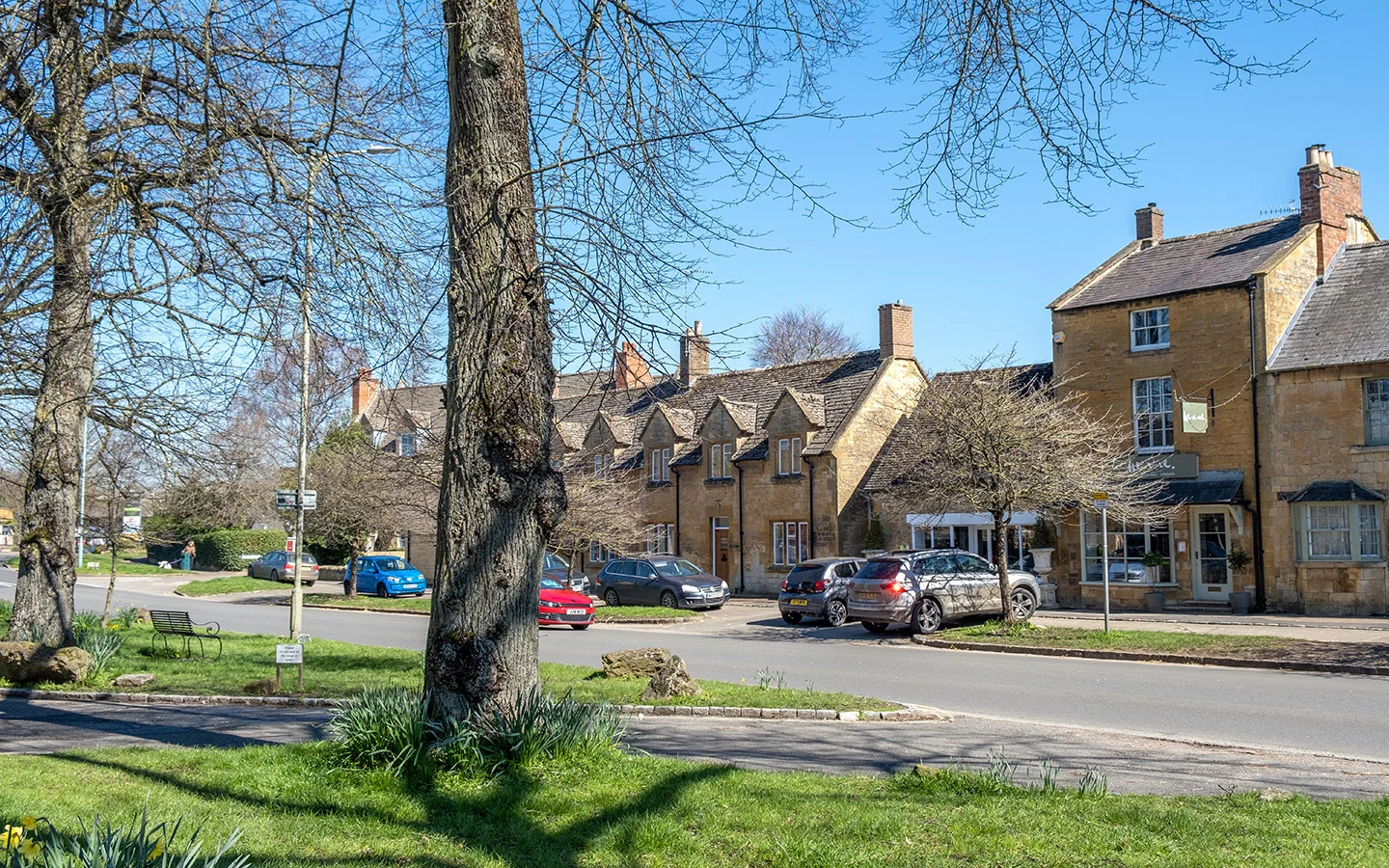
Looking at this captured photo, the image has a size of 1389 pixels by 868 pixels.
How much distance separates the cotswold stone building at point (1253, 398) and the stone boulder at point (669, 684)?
1838 cm

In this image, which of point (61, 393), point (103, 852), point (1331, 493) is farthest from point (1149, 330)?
point (103, 852)

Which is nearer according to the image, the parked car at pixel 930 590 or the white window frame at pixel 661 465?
the parked car at pixel 930 590

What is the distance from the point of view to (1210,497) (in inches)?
1129

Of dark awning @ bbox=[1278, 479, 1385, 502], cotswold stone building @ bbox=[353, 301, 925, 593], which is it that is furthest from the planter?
cotswold stone building @ bbox=[353, 301, 925, 593]

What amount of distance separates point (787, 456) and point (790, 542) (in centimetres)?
305

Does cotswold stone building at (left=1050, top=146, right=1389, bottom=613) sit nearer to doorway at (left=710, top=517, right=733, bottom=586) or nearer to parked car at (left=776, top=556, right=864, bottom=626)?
parked car at (left=776, top=556, right=864, bottom=626)

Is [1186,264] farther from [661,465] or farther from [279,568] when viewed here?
[279,568]

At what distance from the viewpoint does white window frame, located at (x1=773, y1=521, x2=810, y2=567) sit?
39.3m

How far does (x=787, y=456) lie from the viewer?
4047 cm

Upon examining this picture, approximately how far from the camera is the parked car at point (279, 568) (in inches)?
1928

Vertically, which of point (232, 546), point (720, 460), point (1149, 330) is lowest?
point (232, 546)

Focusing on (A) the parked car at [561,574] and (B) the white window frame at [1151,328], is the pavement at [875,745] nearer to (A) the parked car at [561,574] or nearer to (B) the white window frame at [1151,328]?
(A) the parked car at [561,574]

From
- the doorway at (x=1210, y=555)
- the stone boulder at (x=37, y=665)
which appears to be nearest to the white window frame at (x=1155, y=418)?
the doorway at (x=1210, y=555)

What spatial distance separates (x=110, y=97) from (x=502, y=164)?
4554mm
